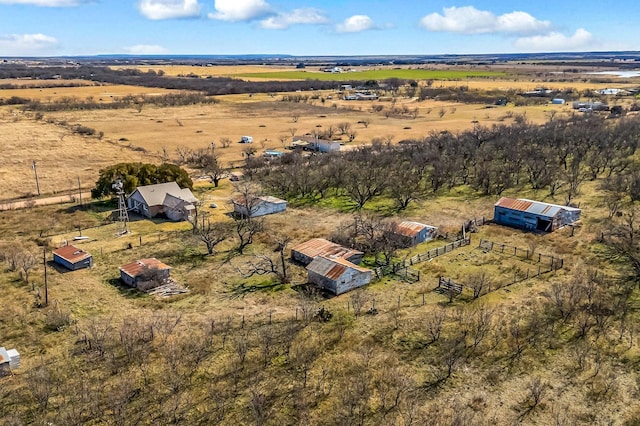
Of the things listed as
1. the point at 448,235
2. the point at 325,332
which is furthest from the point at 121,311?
the point at 448,235

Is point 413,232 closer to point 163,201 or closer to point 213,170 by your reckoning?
point 163,201

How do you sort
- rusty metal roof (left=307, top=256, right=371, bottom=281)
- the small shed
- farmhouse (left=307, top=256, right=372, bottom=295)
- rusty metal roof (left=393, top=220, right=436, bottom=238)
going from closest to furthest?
the small shed, farmhouse (left=307, top=256, right=372, bottom=295), rusty metal roof (left=307, top=256, right=371, bottom=281), rusty metal roof (left=393, top=220, right=436, bottom=238)

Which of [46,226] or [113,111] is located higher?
[113,111]

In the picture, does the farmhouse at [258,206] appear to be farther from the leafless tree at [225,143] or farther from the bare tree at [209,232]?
the leafless tree at [225,143]

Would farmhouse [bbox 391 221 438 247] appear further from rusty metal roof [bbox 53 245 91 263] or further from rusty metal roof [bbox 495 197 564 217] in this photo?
rusty metal roof [bbox 53 245 91 263]

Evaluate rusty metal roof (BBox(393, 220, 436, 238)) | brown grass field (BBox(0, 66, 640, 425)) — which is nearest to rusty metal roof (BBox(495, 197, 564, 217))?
brown grass field (BBox(0, 66, 640, 425))

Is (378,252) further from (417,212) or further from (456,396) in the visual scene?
(456,396)
